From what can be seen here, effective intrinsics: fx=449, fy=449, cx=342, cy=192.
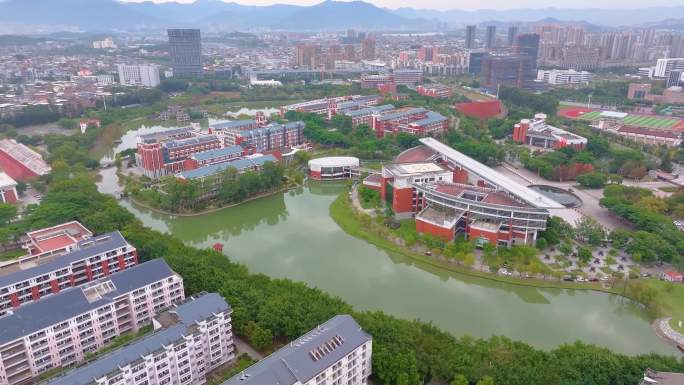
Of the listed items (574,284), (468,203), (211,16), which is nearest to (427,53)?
(468,203)

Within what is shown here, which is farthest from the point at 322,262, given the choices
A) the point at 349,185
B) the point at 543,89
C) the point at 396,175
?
the point at 543,89

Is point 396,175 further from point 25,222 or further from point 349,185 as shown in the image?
point 25,222

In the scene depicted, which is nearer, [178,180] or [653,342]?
[653,342]

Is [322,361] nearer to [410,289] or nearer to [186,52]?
[410,289]

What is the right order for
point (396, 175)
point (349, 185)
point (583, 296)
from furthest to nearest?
point (349, 185) → point (396, 175) → point (583, 296)

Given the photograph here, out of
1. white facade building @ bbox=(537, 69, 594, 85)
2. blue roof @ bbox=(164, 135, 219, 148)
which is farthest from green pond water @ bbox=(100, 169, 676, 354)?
white facade building @ bbox=(537, 69, 594, 85)
